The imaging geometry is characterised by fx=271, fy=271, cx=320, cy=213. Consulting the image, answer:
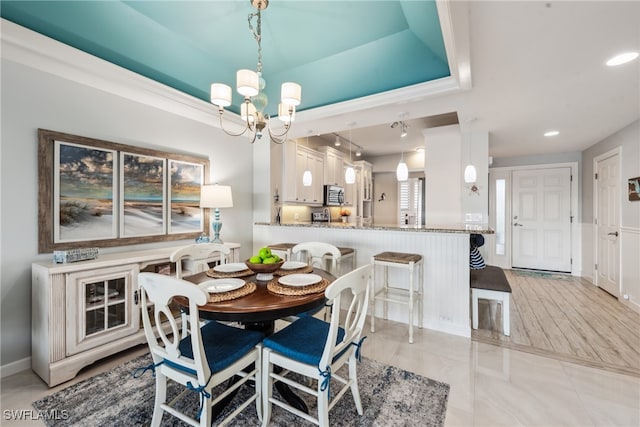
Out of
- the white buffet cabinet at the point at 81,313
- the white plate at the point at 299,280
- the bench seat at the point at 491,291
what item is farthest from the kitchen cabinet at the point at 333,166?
the white buffet cabinet at the point at 81,313

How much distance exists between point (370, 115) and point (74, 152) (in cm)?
286

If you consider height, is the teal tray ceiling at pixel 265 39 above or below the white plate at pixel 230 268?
above

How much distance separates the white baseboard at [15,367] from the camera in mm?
1976

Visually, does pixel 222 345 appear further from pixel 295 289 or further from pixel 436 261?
pixel 436 261

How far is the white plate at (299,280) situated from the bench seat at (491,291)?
1919 millimetres

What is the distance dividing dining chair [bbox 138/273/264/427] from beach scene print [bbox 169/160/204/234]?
69.6 inches

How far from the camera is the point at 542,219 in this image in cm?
538

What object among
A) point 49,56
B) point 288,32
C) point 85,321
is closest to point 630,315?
point 288,32

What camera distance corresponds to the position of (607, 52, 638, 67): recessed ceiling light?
1.89 m

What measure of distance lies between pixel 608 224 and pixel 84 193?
6563mm

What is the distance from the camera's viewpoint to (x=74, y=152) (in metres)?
2.26

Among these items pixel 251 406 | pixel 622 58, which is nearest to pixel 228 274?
pixel 251 406

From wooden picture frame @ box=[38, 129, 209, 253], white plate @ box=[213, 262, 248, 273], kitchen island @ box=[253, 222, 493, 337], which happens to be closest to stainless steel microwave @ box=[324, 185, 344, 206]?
kitchen island @ box=[253, 222, 493, 337]

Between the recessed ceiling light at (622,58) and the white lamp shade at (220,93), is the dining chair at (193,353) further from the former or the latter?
the recessed ceiling light at (622,58)
